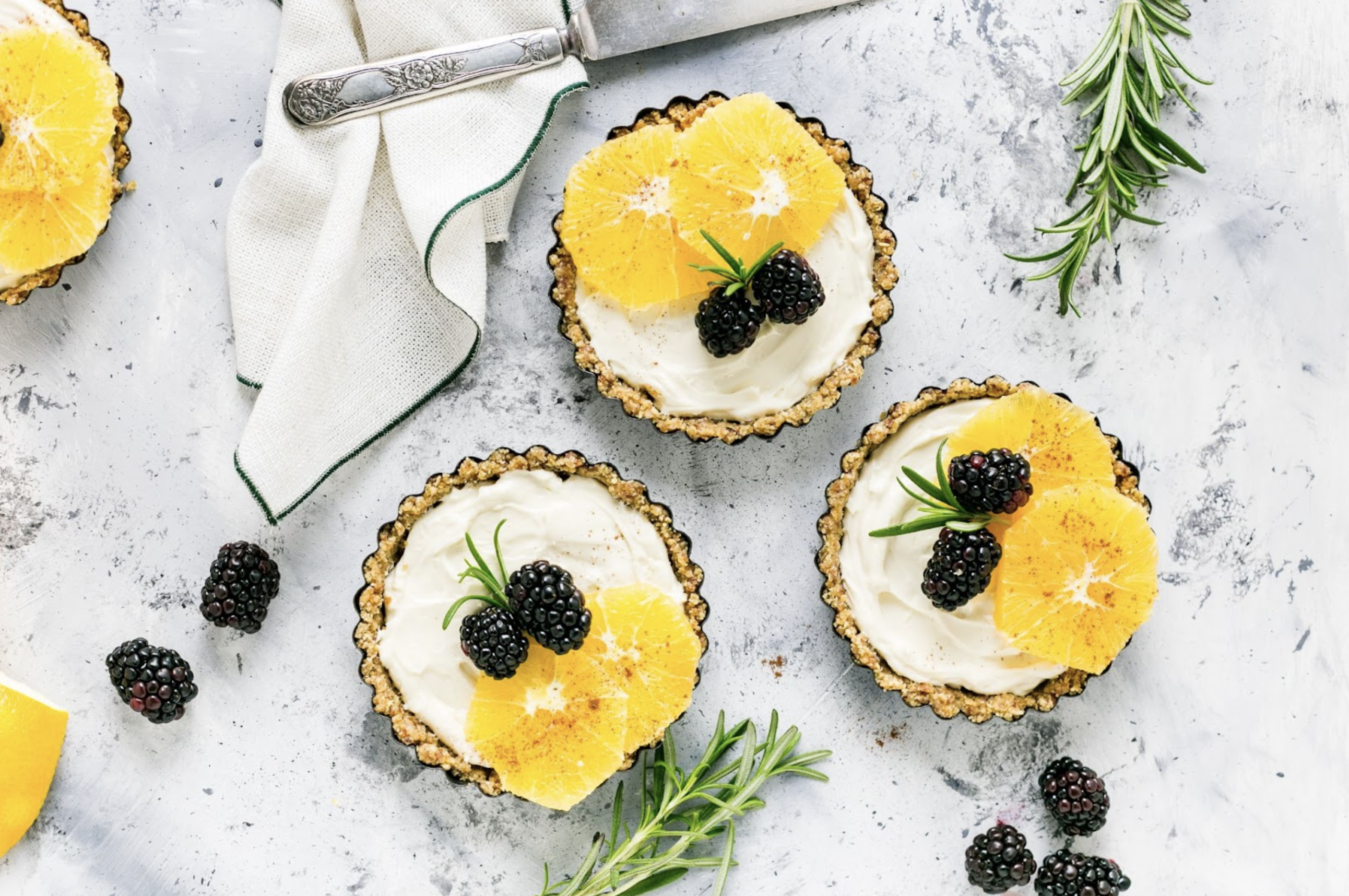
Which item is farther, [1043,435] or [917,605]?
[917,605]

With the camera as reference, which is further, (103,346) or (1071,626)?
(103,346)

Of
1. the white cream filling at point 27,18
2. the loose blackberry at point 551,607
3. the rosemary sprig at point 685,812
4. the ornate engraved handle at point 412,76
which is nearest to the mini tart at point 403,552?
the rosemary sprig at point 685,812

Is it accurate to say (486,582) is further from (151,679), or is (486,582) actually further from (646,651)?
(151,679)

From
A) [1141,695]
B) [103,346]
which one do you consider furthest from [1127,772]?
[103,346]

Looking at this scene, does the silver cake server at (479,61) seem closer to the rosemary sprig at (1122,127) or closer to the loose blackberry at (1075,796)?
the rosemary sprig at (1122,127)

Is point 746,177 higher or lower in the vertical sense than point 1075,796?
higher

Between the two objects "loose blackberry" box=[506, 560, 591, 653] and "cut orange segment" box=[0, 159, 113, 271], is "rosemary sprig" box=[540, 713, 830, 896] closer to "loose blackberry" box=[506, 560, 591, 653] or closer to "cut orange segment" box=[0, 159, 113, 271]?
"loose blackberry" box=[506, 560, 591, 653]

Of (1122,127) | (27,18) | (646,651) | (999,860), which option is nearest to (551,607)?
(646,651)

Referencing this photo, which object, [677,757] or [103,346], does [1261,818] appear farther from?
[103,346]
